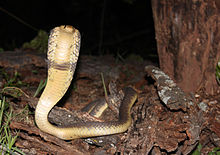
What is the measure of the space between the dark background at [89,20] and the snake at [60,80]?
6980 mm

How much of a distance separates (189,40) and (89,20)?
1010 cm

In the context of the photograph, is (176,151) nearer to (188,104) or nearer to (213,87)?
(188,104)

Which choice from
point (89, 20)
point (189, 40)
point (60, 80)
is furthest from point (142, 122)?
point (89, 20)

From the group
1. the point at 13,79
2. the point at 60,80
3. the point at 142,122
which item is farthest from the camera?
the point at 13,79

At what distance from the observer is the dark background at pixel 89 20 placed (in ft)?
36.1

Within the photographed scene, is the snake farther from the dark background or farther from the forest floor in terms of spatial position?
the dark background

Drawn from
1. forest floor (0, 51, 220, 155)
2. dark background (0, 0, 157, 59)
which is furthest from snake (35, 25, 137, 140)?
dark background (0, 0, 157, 59)

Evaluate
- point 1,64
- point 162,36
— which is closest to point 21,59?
point 1,64

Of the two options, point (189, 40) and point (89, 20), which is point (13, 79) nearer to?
point (189, 40)

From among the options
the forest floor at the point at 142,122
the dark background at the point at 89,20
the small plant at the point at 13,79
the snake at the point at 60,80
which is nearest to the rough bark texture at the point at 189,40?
the forest floor at the point at 142,122

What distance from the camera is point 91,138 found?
3.59 m

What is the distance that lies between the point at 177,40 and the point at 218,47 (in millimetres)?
684

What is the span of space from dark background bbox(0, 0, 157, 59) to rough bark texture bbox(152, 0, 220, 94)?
18.3 ft

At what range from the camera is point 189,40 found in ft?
14.0
